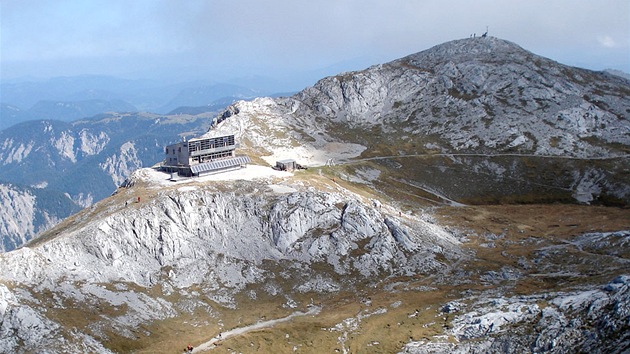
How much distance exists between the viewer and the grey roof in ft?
481

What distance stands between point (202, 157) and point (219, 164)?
5.83 metres

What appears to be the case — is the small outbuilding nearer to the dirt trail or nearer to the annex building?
the annex building

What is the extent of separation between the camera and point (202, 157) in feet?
499

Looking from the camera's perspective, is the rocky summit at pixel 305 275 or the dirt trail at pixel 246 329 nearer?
the rocky summit at pixel 305 275

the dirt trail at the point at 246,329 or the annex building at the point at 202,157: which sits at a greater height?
the annex building at the point at 202,157

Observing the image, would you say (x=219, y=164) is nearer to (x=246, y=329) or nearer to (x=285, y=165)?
(x=285, y=165)

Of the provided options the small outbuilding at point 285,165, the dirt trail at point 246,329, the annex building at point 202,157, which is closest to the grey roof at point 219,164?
the annex building at point 202,157

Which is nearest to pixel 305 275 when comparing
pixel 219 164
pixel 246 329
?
pixel 246 329

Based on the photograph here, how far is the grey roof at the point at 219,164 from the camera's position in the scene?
147 meters

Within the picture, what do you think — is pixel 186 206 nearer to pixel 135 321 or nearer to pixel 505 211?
pixel 135 321

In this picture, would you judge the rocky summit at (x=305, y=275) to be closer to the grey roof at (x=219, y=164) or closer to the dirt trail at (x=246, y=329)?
the dirt trail at (x=246, y=329)

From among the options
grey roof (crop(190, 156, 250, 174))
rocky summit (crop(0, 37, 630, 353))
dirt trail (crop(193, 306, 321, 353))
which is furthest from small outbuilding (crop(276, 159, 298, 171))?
dirt trail (crop(193, 306, 321, 353))

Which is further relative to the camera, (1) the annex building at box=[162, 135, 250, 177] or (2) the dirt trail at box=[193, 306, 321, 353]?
(1) the annex building at box=[162, 135, 250, 177]

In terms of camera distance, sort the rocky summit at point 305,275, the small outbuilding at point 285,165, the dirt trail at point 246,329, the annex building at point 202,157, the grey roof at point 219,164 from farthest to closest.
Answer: the small outbuilding at point 285,165 < the annex building at point 202,157 < the grey roof at point 219,164 < the dirt trail at point 246,329 < the rocky summit at point 305,275
